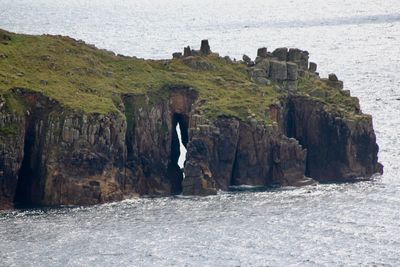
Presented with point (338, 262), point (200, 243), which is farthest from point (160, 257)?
point (338, 262)

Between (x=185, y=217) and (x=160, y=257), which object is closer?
(x=160, y=257)

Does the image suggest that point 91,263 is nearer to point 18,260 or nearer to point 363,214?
point 18,260

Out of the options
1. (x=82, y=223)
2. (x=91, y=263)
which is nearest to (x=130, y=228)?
(x=82, y=223)

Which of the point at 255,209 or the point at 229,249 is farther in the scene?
the point at 255,209

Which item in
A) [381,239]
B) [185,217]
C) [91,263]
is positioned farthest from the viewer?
[185,217]

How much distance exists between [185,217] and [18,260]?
27.8 meters

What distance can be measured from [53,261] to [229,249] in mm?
19186

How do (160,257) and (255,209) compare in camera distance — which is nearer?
(160,257)

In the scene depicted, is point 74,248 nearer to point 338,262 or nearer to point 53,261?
point 53,261

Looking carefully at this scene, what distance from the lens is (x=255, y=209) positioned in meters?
198

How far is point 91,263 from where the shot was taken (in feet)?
559

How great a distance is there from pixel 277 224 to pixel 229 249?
1388cm

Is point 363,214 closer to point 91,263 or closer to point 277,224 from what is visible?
point 277,224

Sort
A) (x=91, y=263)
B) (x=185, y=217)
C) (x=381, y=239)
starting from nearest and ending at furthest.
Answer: (x=91, y=263)
(x=381, y=239)
(x=185, y=217)
